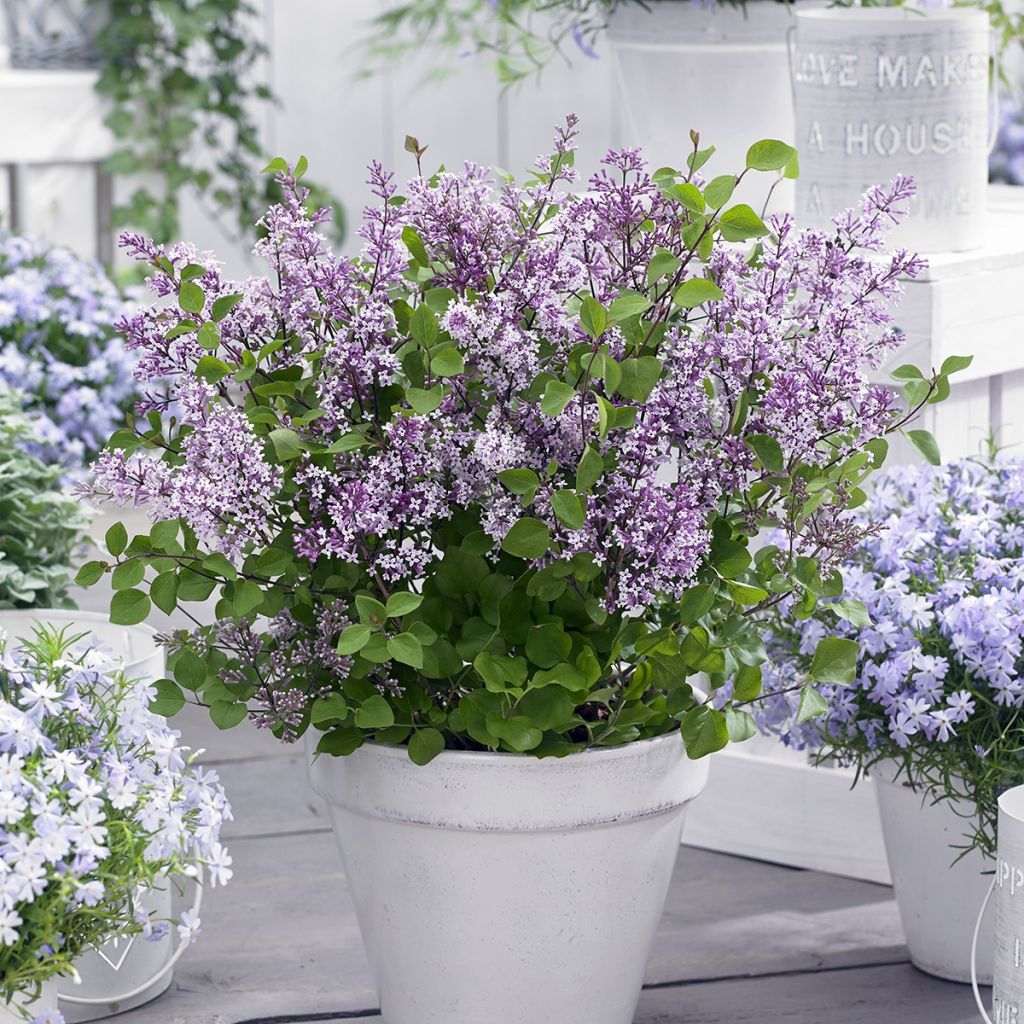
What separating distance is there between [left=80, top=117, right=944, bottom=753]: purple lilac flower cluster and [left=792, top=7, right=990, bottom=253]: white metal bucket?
0.44 metres

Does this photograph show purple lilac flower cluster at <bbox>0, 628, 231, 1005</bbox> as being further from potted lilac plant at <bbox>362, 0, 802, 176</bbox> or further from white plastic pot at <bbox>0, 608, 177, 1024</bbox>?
potted lilac plant at <bbox>362, 0, 802, 176</bbox>

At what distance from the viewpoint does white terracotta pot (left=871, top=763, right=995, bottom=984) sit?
1.20 meters

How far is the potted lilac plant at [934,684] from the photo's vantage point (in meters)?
1.11

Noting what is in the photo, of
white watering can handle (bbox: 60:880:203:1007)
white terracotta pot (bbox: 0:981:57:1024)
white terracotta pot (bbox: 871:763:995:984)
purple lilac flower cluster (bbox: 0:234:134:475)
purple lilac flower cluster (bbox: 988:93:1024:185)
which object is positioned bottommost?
white watering can handle (bbox: 60:880:203:1007)

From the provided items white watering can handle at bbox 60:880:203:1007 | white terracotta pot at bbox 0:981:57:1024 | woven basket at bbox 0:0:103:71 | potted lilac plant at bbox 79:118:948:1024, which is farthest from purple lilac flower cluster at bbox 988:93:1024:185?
white terracotta pot at bbox 0:981:57:1024

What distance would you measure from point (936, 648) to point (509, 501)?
37 cm

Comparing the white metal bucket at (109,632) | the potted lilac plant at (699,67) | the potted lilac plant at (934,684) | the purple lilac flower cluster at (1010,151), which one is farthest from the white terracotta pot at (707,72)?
the purple lilac flower cluster at (1010,151)

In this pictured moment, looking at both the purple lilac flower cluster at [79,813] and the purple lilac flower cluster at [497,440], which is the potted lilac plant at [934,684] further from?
the purple lilac flower cluster at [79,813]

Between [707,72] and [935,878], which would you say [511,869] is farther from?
[707,72]

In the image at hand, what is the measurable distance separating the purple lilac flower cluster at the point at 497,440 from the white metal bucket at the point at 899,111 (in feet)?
1.45

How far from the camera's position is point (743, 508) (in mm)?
984

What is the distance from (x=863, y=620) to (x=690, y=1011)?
344 millimetres

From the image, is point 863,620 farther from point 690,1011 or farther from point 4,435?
point 4,435

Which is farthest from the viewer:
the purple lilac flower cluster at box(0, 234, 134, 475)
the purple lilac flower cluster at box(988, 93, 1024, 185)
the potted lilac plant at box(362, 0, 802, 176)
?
the purple lilac flower cluster at box(988, 93, 1024, 185)
